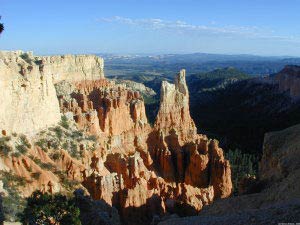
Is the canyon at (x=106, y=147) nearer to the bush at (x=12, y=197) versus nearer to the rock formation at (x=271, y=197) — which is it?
the bush at (x=12, y=197)

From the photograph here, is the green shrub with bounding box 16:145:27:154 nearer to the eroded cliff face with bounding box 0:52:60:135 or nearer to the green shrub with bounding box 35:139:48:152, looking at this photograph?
the eroded cliff face with bounding box 0:52:60:135

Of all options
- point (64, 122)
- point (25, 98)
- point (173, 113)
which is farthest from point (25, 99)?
point (173, 113)

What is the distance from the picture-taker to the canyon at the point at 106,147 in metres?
27.3

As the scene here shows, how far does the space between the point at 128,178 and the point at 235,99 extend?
267ft

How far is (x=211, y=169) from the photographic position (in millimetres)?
39531

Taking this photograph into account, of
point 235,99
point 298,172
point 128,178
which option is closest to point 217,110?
point 235,99

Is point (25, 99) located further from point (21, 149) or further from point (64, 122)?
point (64, 122)

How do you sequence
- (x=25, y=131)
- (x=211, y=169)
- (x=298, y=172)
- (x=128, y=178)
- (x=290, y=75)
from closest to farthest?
1. (x=298, y=172)
2. (x=25, y=131)
3. (x=128, y=178)
4. (x=211, y=169)
5. (x=290, y=75)

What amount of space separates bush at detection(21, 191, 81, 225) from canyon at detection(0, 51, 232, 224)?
946cm

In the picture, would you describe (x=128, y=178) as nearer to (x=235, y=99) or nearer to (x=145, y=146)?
(x=145, y=146)

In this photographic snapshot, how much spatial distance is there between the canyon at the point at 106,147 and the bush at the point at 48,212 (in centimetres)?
946

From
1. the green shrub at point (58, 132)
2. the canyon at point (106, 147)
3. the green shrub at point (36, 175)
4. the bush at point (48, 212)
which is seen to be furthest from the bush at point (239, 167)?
the bush at point (48, 212)

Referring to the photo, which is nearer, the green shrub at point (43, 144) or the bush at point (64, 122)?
the green shrub at point (43, 144)

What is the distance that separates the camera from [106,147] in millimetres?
36875
